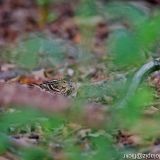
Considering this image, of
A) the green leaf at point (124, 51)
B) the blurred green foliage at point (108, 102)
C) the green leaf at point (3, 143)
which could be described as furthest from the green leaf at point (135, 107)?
the green leaf at point (3, 143)

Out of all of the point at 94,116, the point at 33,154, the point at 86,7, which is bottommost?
the point at 94,116

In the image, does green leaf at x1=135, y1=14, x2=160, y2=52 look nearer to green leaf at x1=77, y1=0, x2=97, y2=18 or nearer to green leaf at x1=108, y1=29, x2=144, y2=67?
green leaf at x1=108, y1=29, x2=144, y2=67

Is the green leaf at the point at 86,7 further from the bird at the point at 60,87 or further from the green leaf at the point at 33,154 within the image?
the green leaf at the point at 33,154

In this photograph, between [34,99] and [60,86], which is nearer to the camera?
[34,99]

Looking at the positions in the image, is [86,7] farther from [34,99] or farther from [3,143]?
[34,99]

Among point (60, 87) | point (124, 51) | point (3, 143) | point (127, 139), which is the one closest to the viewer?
point (124, 51)

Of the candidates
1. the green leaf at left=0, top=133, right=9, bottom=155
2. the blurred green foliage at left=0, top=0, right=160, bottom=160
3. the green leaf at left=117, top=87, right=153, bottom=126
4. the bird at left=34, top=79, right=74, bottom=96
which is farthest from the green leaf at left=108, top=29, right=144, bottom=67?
the green leaf at left=0, top=133, right=9, bottom=155

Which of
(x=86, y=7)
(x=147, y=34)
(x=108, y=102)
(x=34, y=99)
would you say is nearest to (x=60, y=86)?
(x=108, y=102)

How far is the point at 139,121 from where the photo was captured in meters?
1.87

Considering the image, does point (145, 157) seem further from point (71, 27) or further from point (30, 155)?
point (71, 27)

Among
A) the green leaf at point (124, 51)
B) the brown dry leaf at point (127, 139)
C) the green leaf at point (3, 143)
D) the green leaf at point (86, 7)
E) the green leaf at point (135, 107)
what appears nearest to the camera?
the green leaf at point (135, 107)

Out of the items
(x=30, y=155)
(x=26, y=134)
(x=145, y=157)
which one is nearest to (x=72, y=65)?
(x=26, y=134)

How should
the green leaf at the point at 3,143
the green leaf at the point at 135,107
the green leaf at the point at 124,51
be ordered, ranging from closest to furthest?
the green leaf at the point at 135,107
the green leaf at the point at 124,51
the green leaf at the point at 3,143

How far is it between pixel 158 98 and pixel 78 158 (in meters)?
0.45
